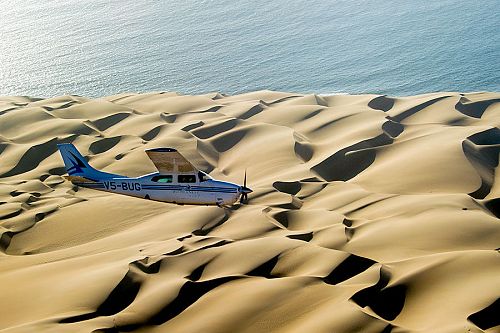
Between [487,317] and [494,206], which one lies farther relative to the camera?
[494,206]

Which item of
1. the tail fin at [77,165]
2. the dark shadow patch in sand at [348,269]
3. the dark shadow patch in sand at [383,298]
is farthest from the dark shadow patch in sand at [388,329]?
the tail fin at [77,165]

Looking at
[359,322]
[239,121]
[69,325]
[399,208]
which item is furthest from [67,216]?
[239,121]

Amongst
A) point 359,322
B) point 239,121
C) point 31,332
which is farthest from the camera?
point 239,121

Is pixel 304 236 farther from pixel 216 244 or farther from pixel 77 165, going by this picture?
pixel 77 165

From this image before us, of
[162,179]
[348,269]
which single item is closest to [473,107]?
[162,179]

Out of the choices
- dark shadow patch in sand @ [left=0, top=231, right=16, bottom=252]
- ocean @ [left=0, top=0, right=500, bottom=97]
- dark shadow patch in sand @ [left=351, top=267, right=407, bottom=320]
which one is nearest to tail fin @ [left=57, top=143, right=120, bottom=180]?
dark shadow patch in sand @ [left=0, top=231, right=16, bottom=252]

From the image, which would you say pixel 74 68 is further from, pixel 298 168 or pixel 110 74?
pixel 298 168

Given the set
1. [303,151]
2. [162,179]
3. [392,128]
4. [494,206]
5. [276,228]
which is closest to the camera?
[276,228]
